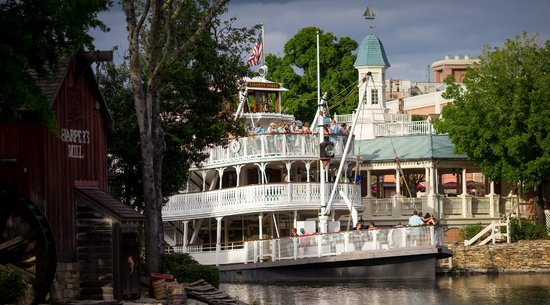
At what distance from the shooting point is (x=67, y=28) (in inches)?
1202

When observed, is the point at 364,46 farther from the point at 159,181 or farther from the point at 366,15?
the point at 159,181

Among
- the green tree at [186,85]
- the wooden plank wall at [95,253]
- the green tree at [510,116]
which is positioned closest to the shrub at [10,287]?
the wooden plank wall at [95,253]

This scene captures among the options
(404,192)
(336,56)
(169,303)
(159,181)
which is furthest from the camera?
(336,56)

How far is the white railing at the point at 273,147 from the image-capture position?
186 feet

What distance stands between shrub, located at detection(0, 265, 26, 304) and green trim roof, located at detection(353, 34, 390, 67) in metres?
49.4

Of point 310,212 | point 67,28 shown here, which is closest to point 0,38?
point 67,28

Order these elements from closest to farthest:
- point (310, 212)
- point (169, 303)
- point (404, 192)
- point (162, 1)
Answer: point (169, 303), point (162, 1), point (310, 212), point (404, 192)

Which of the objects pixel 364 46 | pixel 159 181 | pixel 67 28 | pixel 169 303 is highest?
pixel 364 46

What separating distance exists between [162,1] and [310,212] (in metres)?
21.1

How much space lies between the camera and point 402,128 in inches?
2921

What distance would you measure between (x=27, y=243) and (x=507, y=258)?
1326 inches

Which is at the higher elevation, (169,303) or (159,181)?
(159,181)

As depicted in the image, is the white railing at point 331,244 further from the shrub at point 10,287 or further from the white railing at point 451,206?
the shrub at point 10,287

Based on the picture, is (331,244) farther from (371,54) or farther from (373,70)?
(371,54)
